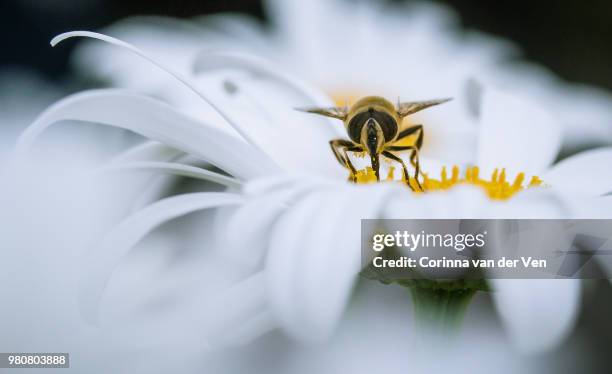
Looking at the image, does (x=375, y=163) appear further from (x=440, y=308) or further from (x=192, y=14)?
(x=192, y=14)

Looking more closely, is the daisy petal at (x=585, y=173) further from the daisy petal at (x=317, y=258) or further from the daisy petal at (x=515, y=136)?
the daisy petal at (x=317, y=258)

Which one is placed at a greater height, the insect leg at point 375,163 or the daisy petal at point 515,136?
the daisy petal at point 515,136

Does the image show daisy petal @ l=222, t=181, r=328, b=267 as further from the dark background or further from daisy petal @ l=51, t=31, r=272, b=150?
the dark background

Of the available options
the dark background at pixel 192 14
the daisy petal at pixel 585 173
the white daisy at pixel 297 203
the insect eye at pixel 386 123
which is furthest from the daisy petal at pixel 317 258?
the dark background at pixel 192 14

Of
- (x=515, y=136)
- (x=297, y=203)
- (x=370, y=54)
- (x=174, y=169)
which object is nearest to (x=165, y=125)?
(x=174, y=169)

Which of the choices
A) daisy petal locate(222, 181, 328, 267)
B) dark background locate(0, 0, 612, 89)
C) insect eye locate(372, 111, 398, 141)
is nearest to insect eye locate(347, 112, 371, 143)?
insect eye locate(372, 111, 398, 141)

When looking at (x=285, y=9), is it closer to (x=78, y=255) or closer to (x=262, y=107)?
(x=262, y=107)

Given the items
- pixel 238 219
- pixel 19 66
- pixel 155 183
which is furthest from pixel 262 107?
pixel 238 219
